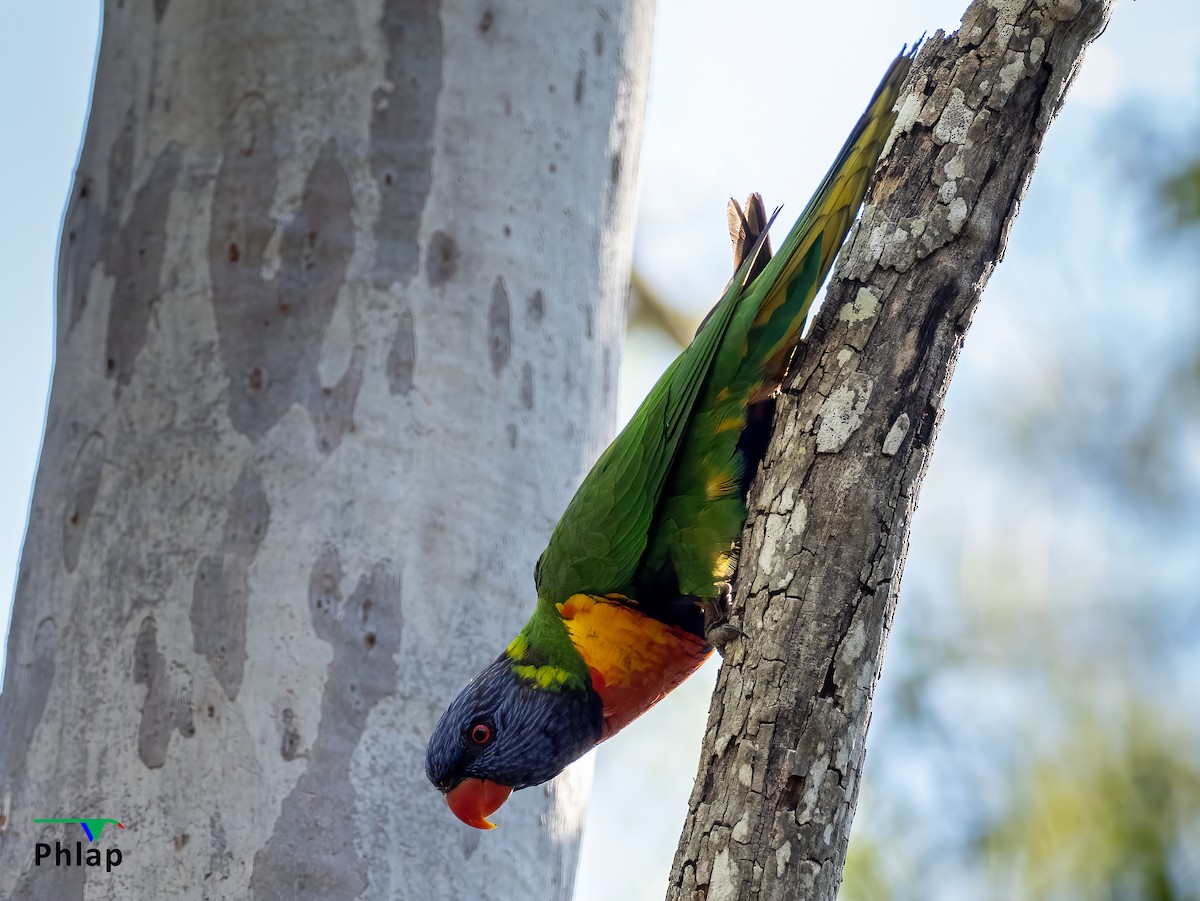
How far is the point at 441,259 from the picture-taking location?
2.29 m

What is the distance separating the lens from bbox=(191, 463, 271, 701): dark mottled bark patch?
80.4 inches

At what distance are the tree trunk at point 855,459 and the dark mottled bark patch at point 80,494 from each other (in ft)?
4.44

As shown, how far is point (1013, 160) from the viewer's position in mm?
1683

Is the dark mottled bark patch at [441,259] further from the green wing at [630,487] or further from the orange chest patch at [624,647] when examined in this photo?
the orange chest patch at [624,647]

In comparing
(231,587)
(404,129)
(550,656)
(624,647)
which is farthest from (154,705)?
(404,129)

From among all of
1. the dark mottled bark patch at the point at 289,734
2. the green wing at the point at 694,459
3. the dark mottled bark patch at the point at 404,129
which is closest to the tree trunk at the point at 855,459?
the green wing at the point at 694,459

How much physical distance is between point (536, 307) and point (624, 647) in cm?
79

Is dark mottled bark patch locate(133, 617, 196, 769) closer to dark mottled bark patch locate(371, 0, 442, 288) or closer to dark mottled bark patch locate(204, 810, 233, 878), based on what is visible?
dark mottled bark patch locate(204, 810, 233, 878)

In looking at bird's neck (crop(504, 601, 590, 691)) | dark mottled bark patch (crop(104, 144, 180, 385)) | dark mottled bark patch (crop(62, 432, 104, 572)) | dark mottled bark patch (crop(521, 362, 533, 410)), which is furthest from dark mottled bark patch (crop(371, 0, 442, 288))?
bird's neck (crop(504, 601, 590, 691))

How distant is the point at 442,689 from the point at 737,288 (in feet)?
3.39

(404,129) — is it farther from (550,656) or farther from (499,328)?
(550,656)

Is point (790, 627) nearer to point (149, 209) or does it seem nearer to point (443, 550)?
point (443, 550)

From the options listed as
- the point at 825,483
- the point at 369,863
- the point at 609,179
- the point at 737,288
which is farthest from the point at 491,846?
the point at 609,179

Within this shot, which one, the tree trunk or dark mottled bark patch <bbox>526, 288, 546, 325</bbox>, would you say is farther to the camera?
dark mottled bark patch <bbox>526, 288, 546, 325</bbox>
